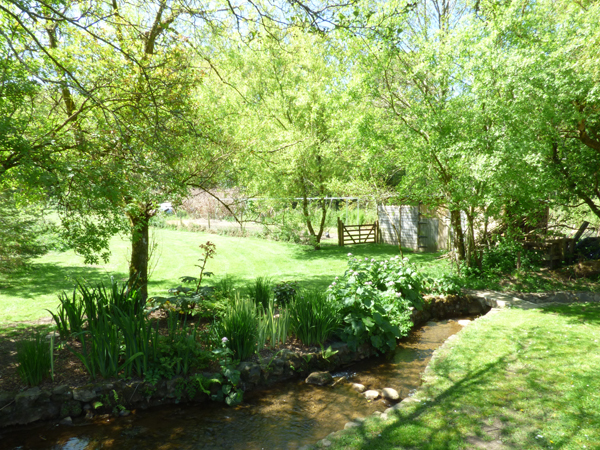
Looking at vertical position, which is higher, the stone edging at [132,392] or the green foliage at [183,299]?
the green foliage at [183,299]

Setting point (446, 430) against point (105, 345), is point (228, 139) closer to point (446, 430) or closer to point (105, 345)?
point (105, 345)

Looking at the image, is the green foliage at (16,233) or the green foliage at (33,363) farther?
the green foliage at (16,233)

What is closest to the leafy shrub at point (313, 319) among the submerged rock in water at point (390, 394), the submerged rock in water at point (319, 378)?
the submerged rock in water at point (319, 378)

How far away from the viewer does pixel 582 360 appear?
4.51 metres

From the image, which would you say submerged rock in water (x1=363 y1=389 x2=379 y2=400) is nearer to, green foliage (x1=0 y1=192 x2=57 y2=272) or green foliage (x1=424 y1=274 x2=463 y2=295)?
green foliage (x1=424 y1=274 x2=463 y2=295)

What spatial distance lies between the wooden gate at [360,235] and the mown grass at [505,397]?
9.68 meters

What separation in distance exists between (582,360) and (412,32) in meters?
8.24

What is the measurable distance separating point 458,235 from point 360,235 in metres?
6.47

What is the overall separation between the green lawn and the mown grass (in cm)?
397

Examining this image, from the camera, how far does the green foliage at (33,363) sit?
381 centimetres

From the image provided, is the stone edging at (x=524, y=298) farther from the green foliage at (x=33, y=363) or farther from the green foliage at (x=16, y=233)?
the green foliage at (x=16, y=233)

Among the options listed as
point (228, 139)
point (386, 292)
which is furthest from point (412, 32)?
point (386, 292)

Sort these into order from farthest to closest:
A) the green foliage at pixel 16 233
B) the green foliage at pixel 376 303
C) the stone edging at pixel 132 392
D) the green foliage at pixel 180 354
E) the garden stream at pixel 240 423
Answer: the green foliage at pixel 16 233
the green foliage at pixel 376 303
the green foliage at pixel 180 354
the stone edging at pixel 132 392
the garden stream at pixel 240 423

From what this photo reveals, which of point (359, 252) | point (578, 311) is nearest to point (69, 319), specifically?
point (578, 311)
